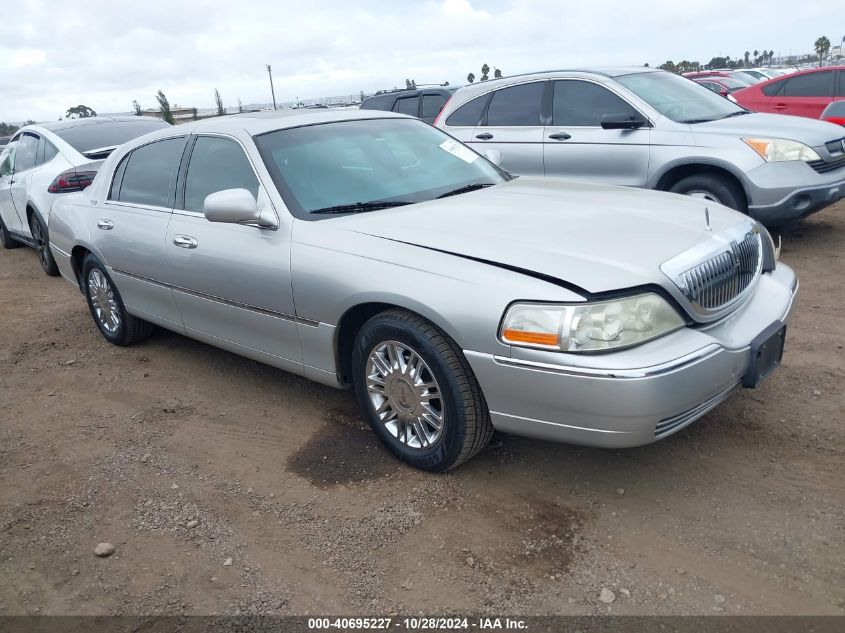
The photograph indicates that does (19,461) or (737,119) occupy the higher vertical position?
(737,119)

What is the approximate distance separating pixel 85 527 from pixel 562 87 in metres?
5.75

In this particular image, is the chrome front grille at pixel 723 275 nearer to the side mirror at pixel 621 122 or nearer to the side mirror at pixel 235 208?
the side mirror at pixel 235 208

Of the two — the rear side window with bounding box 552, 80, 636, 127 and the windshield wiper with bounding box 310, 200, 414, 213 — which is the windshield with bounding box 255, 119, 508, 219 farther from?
the rear side window with bounding box 552, 80, 636, 127

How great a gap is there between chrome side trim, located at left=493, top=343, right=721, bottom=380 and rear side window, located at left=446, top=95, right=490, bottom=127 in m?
5.37

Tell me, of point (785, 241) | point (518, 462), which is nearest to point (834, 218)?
point (785, 241)

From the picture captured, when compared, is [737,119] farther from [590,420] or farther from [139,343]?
[139,343]

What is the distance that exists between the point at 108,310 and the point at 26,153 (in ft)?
14.6

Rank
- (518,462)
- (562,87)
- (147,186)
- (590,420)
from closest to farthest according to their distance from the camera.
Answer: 1. (590,420)
2. (518,462)
3. (147,186)
4. (562,87)

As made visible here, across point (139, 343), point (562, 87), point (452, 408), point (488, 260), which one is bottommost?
point (139, 343)

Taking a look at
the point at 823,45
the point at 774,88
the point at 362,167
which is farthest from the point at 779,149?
the point at 823,45

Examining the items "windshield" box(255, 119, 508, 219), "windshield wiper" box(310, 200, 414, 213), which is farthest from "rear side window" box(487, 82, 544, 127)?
"windshield wiper" box(310, 200, 414, 213)

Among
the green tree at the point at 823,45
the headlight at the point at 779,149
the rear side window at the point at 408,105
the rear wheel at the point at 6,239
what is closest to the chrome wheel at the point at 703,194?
the headlight at the point at 779,149

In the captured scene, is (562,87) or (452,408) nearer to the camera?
(452,408)

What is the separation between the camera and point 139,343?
18.0 ft
